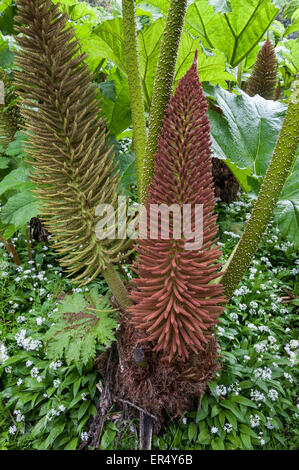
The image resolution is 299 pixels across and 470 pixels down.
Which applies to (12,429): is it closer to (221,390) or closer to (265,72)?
(221,390)

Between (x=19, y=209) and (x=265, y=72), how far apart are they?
2.12m

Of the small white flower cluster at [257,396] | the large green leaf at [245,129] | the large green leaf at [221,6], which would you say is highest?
the large green leaf at [221,6]

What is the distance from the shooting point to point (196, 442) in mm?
1683

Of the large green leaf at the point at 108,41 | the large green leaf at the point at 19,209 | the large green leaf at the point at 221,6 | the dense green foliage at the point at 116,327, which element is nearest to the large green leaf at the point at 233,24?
the dense green foliage at the point at 116,327

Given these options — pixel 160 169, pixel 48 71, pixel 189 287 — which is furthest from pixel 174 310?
pixel 48 71

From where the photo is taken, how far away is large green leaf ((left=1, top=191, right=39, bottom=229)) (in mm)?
1498

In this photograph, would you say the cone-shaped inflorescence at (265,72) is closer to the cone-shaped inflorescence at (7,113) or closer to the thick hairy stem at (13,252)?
the cone-shaped inflorescence at (7,113)

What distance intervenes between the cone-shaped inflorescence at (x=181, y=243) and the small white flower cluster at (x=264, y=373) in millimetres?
952

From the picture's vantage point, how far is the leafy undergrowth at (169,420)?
170 cm

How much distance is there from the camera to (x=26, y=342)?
1.99 metres

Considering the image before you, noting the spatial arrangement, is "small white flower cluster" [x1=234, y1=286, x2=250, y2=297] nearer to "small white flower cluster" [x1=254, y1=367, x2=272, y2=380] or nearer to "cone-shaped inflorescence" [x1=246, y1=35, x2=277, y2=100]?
"small white flower cluster" [x1=254, y1=367, x2=272, y2=380]

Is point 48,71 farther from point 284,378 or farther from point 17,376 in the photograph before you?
point 284,378

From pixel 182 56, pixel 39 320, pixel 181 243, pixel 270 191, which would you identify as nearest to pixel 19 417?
pixel 39 320
